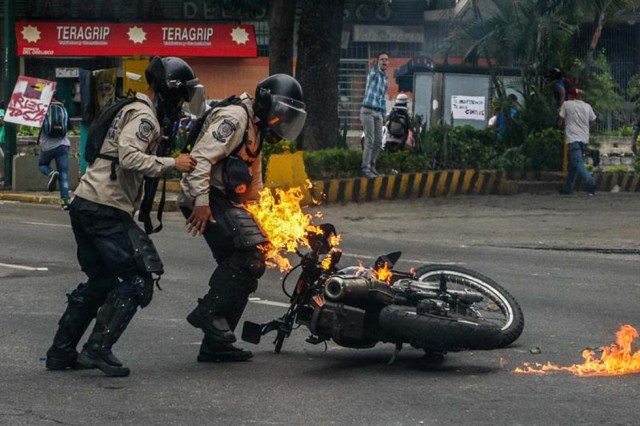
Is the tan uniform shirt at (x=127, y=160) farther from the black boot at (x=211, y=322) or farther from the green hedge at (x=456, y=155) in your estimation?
the green hedge at (x=456, y=155)

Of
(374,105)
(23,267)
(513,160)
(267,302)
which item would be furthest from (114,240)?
(513,160)

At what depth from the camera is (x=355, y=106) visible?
44125 mm

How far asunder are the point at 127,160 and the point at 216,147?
2.11ft

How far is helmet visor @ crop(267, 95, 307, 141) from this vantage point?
328 inches

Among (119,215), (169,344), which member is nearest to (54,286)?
(169,344)

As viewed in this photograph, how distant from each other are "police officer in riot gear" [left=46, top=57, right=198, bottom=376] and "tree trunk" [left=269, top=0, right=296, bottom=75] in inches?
643

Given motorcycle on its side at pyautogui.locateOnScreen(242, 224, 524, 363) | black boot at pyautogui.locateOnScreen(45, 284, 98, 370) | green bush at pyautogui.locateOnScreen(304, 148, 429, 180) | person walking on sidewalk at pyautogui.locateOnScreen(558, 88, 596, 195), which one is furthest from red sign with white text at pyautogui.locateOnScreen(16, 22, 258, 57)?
black boot at pyautogui.locateOnScreen(45, 284, 98, 370)

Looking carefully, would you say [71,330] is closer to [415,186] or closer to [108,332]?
[108,332]

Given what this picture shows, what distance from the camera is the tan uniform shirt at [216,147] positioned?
26.2 ft

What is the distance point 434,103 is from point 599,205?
7.63m

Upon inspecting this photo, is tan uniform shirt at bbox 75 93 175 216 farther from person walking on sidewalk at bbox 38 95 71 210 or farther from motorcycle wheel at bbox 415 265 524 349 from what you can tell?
person walking on sidewalk at bbox 38 95 71 210

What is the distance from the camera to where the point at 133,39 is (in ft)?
141

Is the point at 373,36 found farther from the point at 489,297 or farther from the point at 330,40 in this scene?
the point at 489,297

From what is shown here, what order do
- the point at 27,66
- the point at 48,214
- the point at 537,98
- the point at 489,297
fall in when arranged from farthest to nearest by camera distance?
the point at 27,66, the point at 537,98, the point at 48,214, the point at 489,297
